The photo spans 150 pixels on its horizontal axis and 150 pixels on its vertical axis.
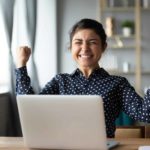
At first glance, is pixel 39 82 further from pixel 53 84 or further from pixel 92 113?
pixel 92 113

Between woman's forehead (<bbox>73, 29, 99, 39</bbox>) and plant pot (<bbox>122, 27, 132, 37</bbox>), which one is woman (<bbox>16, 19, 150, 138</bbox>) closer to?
woman's forehead (<bbox>73, 29, 99, 39</bbox>)

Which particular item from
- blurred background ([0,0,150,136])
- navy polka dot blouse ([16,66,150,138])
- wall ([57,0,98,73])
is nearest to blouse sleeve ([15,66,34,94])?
navy polka dot blouse ([16,66,150,138])

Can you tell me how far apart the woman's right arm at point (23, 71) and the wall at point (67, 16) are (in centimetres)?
315

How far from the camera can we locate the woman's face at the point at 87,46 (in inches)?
65.3

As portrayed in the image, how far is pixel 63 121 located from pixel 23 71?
54cm

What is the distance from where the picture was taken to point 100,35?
1.71 meters

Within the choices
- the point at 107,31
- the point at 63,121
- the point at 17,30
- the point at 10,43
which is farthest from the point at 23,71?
the point at 107,31

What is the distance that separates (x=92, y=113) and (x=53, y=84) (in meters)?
0.67

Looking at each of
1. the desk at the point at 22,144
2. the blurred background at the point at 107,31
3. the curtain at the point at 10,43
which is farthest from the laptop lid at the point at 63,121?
the blurred background at the point at 107,31

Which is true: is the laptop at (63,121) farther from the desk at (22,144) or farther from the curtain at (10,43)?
the curtain at (10,43)

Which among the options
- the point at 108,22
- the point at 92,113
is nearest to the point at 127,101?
the point at 92,113

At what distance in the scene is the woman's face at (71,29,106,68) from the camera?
1659 mm

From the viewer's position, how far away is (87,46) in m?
1.66

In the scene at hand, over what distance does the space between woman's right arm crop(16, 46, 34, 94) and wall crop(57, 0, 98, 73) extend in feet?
10.3
